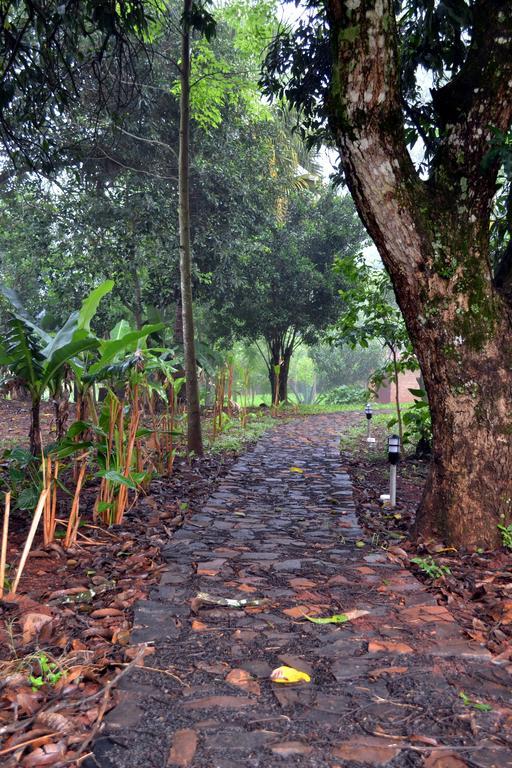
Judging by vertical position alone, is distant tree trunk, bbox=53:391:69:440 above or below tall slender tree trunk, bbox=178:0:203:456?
below

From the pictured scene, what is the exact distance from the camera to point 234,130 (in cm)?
1395

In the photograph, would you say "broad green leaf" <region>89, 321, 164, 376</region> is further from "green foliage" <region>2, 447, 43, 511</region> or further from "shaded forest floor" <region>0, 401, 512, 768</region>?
"shaded forest floor" <region>0, 401, 512, 768</region>

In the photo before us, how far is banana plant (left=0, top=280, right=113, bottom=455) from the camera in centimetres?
402

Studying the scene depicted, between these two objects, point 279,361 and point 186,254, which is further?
point 279,361

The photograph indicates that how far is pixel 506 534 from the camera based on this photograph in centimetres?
401

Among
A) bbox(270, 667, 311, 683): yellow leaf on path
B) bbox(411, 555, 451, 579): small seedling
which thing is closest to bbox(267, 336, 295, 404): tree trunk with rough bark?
bbox(411, 555, 451, 579): small seedling

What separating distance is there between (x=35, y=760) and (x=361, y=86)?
3.83 meters

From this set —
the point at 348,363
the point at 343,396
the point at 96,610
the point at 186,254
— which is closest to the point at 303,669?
the point at 96,610

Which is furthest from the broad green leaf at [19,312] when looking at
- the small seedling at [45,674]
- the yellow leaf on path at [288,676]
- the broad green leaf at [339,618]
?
the yellow leaf on path at [288,676]

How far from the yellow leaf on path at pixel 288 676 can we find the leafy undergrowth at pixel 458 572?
86 cm

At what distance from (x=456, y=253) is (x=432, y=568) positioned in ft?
6.51

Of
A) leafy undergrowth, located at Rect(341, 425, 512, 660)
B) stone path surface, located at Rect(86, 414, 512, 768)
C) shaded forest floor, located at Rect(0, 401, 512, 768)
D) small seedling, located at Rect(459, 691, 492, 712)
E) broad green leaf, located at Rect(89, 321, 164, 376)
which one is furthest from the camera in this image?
broad green leaf, located at Rect(89, 321, 164, 376)

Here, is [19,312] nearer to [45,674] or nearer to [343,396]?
[45,674]

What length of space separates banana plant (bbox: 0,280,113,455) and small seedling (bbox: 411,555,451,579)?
7.99 feet
